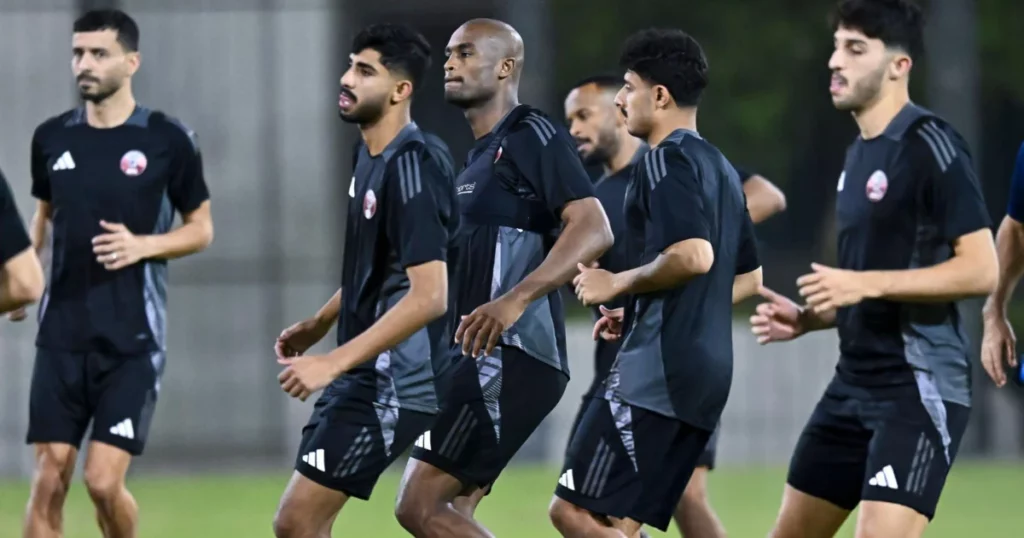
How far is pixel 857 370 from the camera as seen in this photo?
572 centimetres

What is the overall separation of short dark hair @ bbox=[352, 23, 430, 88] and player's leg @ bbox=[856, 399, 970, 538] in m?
2.00

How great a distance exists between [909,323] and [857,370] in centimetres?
23

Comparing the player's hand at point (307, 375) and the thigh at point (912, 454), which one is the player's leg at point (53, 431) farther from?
the thigh at point (912, 454)

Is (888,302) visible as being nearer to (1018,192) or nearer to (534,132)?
(1018,192)

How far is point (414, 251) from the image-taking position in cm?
566

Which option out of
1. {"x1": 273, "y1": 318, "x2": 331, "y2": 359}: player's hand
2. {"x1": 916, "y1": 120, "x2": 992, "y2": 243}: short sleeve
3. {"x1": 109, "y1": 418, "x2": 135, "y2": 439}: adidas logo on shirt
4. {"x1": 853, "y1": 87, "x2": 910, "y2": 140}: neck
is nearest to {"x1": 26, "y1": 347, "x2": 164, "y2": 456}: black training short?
{"x1": 109, "y1": 418, "x2": 135, "y2": 439}: adidas logo on shirt

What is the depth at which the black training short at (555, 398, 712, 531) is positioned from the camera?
5570 mm

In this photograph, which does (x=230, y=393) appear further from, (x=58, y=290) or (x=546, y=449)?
(x=58, y=290)

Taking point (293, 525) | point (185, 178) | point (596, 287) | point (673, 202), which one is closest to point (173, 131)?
point (185, 178)

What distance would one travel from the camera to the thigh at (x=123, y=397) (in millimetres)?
7453

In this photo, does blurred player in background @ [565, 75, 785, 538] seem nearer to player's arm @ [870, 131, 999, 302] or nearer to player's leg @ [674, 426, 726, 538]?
player's leg @ [674, 426, 726, 538]

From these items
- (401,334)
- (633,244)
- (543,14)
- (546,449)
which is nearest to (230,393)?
(546,449)

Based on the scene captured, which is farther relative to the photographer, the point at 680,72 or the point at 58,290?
the point at 58,290

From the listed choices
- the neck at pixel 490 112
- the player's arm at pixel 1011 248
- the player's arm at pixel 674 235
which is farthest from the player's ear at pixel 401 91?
the player's arm at pixel 1011 248
